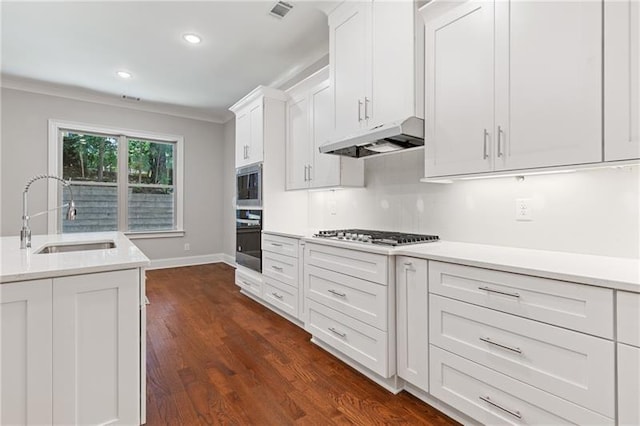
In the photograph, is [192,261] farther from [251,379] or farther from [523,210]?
[523,210]

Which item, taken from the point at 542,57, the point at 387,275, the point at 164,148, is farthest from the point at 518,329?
the point at 164,148

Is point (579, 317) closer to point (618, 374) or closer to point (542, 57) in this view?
point (618, 374)

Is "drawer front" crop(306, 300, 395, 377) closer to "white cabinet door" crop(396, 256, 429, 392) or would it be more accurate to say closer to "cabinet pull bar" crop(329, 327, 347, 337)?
"cabinet pull bar" crop(329, 327, 347, 337)

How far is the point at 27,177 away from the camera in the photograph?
14.4ft

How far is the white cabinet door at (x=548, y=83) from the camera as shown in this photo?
1347mm

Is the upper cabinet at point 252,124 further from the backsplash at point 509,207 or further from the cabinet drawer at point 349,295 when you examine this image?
the cabinet drawer at point 349,295

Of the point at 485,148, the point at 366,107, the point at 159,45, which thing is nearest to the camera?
the point at 485,148

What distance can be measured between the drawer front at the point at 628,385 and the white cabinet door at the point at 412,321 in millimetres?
781

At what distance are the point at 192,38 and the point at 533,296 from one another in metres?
3.63

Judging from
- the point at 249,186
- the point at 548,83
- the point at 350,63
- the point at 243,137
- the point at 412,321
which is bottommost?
the point at 412,321

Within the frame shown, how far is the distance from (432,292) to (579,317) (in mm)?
636

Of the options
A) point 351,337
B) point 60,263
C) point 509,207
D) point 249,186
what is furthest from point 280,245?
point 509,207

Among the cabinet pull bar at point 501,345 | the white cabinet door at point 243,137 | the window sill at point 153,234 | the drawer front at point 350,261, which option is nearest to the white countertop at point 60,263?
the drawer front at point 350,261

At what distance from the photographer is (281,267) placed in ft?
10.4
